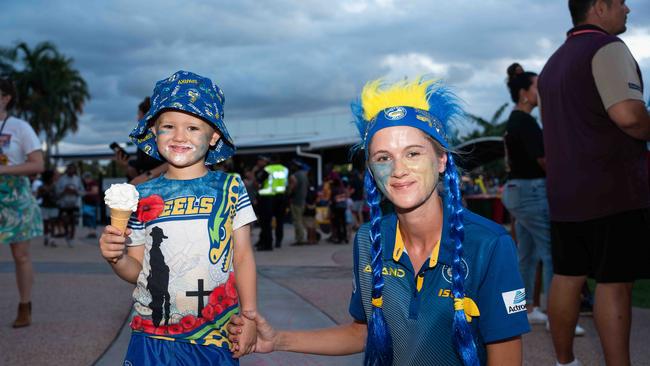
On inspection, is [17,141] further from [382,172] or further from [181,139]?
[382,172]

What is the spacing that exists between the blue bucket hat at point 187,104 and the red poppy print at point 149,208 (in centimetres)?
37

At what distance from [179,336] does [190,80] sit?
1.12m

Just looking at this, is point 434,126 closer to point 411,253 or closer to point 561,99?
point 411,253

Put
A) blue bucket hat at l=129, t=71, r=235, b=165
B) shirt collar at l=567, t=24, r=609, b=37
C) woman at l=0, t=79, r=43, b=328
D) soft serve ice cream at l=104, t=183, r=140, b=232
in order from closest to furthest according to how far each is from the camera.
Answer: soft serve ice cream at l=104, t=183, r=140, b=232 → blue bucket hat at l=129, t=71, r=235, b=165 → shirt collar at l=567, t=24, r=609, b=37 → woman at l=0, t=79, r=43, b=328

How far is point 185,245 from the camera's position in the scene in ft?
8.84

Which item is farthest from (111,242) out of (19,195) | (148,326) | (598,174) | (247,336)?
(19,195)

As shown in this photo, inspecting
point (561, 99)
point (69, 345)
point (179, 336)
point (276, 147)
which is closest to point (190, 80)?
point (179, 336)

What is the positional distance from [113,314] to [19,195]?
4.78 feet

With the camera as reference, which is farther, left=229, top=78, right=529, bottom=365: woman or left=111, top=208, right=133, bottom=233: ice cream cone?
left=111, top=208, right=133, bottom=233: ice cream cone

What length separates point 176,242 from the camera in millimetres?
2695

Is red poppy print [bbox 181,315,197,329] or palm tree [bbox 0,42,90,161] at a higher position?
palm tree [bbox 0,42,90,161]

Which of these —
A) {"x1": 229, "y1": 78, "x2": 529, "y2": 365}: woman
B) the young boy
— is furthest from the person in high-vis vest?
{"x1": 229, "y1": 78, "x2": 529, "y2": 365}: woman

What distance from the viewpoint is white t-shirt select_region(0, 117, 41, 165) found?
5613 mm

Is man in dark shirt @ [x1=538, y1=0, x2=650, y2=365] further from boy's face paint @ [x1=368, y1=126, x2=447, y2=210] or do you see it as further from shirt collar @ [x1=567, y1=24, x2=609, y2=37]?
boy's face paint @ [x1=368, y1=126, x2=447, y2=210]
